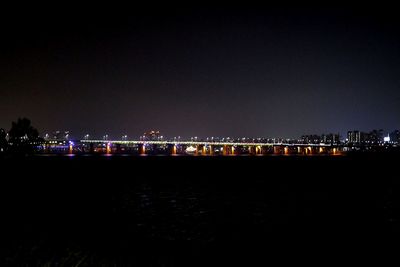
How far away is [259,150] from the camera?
627ft

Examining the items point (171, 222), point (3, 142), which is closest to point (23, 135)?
point (3, 142)

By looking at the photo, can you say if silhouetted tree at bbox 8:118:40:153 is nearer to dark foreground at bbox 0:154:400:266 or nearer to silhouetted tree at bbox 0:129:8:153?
silhouetted tree at bbox 0:129:8:153

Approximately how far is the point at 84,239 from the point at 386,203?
2236cm

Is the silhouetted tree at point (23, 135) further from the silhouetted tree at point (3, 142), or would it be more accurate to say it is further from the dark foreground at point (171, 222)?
the dark foreground at point (171, 222)

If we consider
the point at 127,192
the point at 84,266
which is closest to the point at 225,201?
the point at 127,192

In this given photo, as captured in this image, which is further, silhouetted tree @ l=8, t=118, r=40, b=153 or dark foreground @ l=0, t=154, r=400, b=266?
silhouetted tree @ l=8, t=118, r=40, b=153

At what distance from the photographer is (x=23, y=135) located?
328 feet

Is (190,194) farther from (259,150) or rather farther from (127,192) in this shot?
(259,150)

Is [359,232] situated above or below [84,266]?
below

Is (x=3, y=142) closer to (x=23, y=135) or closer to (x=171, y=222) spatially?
(x=23, y=135)

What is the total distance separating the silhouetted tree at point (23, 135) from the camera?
96856 millimetres

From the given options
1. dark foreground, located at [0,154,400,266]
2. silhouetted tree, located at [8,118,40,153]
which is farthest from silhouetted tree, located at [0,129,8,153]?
dark foreground, located at [0,154,400,266]

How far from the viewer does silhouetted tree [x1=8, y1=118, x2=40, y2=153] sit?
96.9 m

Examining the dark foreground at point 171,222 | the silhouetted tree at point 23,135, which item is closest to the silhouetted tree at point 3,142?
the silhouetted tree at point 23,135
